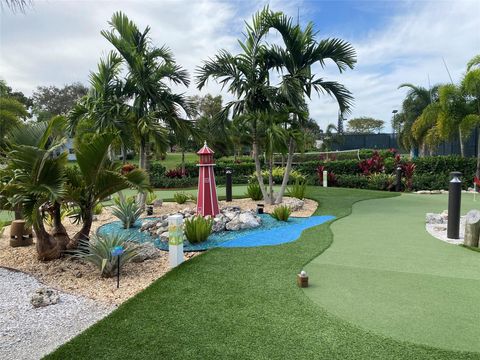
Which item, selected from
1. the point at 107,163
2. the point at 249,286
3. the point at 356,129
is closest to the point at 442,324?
the point at 249,286

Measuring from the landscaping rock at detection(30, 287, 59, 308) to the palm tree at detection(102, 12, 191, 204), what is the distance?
4.55 meters

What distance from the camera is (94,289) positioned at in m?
3.96

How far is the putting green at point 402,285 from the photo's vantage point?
2.87m

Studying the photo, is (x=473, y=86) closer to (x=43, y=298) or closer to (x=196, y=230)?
(x=196, y=230)

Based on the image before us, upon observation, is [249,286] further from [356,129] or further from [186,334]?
[356,129]

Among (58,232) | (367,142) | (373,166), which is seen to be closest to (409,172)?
Answer: (373,166)

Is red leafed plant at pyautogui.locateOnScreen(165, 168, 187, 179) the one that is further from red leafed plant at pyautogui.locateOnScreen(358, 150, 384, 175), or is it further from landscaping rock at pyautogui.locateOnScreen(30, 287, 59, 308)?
landscaping rock at pyautogui.locateOnScreen(30, 287, 59, 308)

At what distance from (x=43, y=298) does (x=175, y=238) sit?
1529 mm

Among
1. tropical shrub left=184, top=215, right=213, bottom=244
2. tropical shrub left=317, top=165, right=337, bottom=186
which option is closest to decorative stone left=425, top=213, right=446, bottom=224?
tropical shrub left=184, top=215, right=213, bottom=244

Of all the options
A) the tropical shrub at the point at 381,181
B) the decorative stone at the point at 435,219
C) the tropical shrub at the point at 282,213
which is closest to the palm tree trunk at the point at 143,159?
Result: the tropical shrub at the point at 282,213

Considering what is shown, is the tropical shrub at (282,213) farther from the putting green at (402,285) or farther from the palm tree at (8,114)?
the palm tree at (8,114)

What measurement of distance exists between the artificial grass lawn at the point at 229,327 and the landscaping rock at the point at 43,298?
82 cm

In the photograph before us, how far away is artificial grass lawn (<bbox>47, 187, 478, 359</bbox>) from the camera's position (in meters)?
2.54

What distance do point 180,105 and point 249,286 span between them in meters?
5.95
